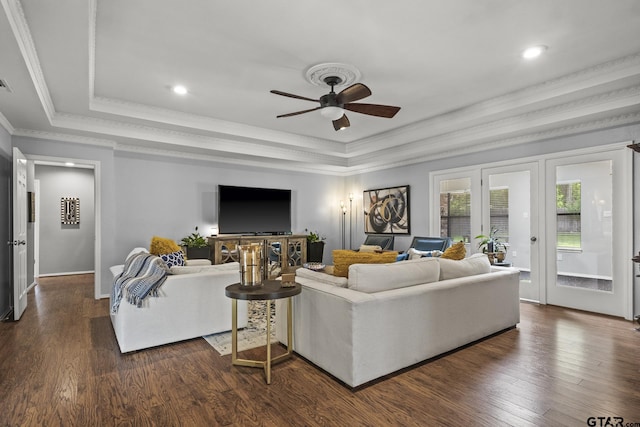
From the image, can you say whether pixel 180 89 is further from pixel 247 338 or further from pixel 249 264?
pixel 247 338

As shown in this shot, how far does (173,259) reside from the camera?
12.1 ft

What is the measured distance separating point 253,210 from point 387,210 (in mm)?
2673

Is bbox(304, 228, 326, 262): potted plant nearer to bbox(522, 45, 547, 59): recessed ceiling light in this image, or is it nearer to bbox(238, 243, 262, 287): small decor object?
bbox(238, 243, 262, 287): small decor object

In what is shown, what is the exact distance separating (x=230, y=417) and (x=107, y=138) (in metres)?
4.58

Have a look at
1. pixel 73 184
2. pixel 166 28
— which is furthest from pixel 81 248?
pixel 166 28

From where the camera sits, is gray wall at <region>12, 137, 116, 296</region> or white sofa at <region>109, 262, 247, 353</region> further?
gray wall at <region>12, 137, 116, 296</region>

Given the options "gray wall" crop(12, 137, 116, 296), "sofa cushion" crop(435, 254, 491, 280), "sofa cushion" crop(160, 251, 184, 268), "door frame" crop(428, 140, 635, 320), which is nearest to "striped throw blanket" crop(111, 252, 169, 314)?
"sofa cushion" crop(160, 251, 184, 268)

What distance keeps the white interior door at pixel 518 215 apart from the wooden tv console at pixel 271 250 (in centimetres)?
325

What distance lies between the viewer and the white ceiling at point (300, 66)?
8.41 ft

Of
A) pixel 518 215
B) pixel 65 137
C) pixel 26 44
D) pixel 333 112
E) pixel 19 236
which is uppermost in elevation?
pixel 26 44

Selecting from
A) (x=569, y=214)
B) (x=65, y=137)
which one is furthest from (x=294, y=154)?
(x=569, y=214)

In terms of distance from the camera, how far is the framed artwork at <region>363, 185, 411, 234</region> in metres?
6.86

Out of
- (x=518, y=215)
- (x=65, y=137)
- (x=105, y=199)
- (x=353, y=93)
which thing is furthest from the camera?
(x=105, y=199)

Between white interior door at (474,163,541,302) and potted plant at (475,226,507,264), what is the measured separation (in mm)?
57
